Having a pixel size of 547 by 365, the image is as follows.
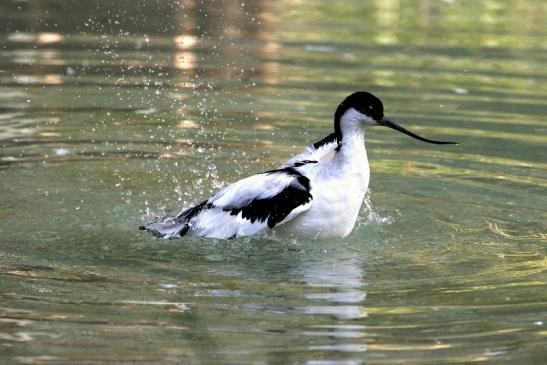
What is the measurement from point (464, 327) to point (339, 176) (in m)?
1.88

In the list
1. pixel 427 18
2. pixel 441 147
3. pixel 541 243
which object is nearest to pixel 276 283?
pixel 541 243

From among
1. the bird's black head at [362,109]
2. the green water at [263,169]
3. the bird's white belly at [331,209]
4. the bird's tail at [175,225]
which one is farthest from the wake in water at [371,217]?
the bird's tail at [175,225]

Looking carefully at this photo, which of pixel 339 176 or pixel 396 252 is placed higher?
pixel 339 176

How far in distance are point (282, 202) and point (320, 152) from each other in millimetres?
747

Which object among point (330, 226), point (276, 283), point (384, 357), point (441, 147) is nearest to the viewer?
point (384, 357)

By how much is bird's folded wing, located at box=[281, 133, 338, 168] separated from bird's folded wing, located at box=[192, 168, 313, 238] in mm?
286

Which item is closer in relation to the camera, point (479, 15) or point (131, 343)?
point (131, 343)

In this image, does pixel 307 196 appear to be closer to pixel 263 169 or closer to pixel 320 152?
pixel 320 152

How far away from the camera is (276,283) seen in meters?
7.54

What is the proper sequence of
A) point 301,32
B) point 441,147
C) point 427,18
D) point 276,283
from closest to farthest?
point 276,283 < point 441,147 < point 301,32 < point 427,18

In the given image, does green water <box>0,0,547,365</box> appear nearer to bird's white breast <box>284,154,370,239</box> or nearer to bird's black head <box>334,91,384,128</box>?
bird's white breast <box>284,154,370,239</box>

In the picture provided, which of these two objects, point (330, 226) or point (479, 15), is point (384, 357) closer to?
point (330, 226)

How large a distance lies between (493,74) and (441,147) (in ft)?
10.7

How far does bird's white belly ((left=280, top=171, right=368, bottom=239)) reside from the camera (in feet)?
27.0
